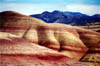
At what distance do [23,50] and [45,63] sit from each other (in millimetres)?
3732

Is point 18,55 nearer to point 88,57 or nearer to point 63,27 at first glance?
point 88,57

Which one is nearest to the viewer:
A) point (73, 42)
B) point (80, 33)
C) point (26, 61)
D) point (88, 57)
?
point (26, 61)

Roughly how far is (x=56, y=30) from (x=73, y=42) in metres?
4.48

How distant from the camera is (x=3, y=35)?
48688 mm

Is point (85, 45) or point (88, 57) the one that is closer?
point (88, 57)

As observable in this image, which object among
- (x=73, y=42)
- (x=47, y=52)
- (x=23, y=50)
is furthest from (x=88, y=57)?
(x=23, y=50)

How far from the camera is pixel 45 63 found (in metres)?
47.5

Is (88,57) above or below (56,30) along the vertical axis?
below

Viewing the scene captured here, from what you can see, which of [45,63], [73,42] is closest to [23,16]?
[73,42]

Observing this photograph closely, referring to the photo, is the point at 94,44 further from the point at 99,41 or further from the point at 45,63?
the point at 45,63

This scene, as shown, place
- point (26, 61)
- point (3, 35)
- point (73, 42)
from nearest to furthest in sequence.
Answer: point (26, 61) < point (3, 35) < point (73, 42)

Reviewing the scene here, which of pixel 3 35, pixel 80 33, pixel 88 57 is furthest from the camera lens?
pixel 80 33

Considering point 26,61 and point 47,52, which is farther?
point 47,52

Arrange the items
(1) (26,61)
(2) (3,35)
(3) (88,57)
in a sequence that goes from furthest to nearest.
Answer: (3) (88,57), (2) (3,35), (1) (26,61)
